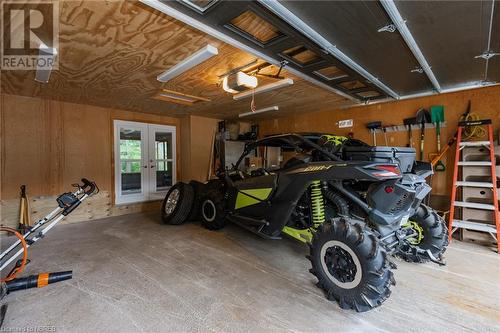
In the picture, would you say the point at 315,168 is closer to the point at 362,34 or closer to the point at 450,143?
the point at 362,34

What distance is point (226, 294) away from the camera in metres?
1.94

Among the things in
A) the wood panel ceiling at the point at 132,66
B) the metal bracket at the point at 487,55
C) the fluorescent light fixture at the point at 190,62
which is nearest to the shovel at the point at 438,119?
the metal bracket at the point at 487,55

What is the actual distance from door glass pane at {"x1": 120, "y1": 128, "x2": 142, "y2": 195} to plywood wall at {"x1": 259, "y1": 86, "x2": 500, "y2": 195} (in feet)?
13.0

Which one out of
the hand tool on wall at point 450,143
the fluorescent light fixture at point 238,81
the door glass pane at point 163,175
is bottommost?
the door glass pane at point 163,175

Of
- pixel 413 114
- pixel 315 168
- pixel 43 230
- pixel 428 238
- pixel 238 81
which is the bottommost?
pixel 428 238

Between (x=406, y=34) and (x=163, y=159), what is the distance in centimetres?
516

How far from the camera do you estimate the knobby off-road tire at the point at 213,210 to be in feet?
11.8

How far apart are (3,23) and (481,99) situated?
567 centimetres

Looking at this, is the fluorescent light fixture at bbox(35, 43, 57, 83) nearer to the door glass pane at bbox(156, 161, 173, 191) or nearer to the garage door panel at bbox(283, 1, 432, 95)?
the garage door panel at bbox(283, 1, 432, 95)

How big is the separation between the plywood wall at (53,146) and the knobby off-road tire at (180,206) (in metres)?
1.49

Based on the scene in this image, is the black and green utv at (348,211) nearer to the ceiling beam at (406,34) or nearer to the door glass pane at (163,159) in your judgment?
the ceiling beam at (406,34)

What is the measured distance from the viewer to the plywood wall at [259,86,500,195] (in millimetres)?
3254

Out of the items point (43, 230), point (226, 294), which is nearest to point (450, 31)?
point (226, 294)

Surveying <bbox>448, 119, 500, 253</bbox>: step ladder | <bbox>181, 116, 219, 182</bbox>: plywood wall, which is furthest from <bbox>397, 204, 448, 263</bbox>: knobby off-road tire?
<bbox>181, 116, 219, 182</bbox>: plywood wall
